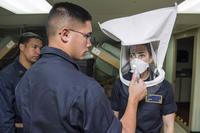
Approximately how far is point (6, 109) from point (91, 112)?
118cm

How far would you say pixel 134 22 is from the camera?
1.55 metres

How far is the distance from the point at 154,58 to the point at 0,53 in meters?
1.70

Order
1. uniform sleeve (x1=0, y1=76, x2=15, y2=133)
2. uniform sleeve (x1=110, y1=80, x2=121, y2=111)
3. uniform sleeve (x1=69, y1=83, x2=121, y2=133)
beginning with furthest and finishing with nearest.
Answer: uniform sleeve (x1=0, y1=76, x2=15, y2=133) → uniform sleeve (x1=110, y1=80, x2=121, y2=111) → uniform sleeve (x1=69, y1=83, x2=121, y2=133)

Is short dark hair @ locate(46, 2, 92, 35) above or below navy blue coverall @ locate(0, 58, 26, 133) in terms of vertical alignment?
above

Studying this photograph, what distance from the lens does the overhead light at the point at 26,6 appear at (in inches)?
89.0

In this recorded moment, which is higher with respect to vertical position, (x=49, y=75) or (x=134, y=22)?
(x=134, y=22)

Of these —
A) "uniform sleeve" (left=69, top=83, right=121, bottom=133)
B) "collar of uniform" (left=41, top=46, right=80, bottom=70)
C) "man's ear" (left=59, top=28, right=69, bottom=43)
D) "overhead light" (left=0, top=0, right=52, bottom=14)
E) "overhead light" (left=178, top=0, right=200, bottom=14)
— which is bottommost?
"uniform sleeve" (left=69, top=83, right=121, bottom=133)

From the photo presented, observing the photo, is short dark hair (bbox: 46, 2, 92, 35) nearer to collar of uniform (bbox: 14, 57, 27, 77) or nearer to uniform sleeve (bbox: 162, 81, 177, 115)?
uniform sleeve (bbox: 162, 81, 177, 115)

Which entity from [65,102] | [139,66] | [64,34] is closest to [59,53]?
[64,34]

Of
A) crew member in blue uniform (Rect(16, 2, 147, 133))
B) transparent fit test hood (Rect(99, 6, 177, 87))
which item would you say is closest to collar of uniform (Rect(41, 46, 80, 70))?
crew member in blue uniform (Rect(16, 2, 147, 133))

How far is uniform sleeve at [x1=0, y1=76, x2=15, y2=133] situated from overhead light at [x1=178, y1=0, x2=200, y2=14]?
173 cm

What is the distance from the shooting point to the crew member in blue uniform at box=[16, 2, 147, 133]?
2.88ft

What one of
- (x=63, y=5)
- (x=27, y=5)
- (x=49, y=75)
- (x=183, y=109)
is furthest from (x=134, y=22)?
(x=183, y=109)

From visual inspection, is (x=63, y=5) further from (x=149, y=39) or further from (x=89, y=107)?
(x=149, y=39)
